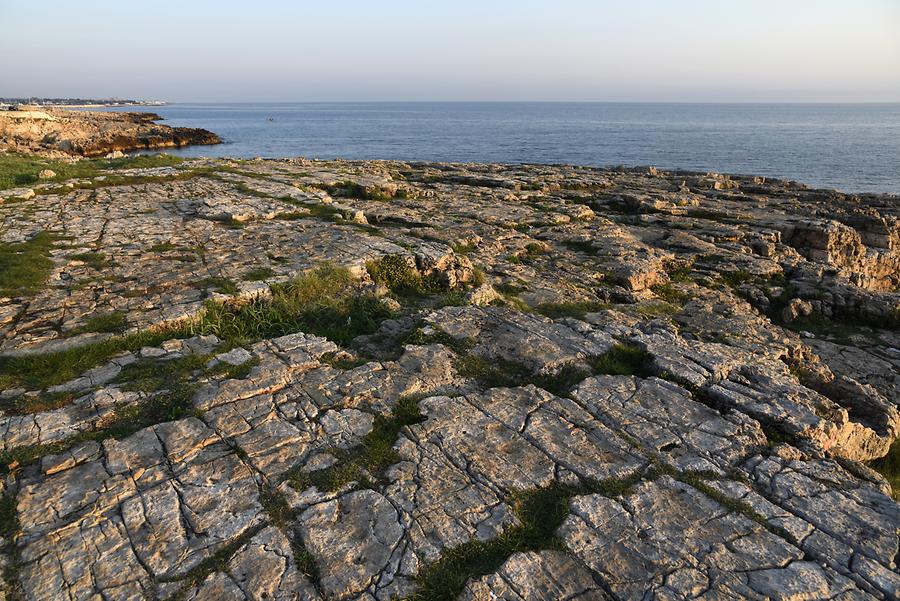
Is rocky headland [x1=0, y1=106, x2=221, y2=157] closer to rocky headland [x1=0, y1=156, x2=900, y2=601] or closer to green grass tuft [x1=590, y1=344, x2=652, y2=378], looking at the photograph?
rocky headland [x1=0, y1=156, x2=900, y2=601]

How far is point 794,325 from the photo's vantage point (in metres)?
14.1

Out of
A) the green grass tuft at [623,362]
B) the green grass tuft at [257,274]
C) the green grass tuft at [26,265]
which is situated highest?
the green grass tuft at [26,265]

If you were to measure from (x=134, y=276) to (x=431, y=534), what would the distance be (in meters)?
9.38

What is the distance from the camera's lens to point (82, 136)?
63.5m

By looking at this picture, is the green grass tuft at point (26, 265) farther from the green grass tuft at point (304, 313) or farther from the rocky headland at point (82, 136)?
the rocky headland at point (82, 136)

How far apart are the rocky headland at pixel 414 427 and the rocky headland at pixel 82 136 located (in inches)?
1996

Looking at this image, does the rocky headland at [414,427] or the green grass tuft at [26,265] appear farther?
the green grass tuft at [26,265]

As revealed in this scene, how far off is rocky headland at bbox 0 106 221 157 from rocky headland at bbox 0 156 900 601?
50.7m

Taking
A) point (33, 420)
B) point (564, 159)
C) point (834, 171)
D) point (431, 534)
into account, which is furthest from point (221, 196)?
point (834, 171)

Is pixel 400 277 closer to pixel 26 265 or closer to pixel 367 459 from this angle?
pixel 367 459

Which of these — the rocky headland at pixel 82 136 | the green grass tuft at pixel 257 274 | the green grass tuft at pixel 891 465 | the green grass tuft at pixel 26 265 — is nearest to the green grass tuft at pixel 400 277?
the green grass tuft at pixel 257 274

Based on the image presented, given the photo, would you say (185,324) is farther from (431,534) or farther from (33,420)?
(431,534)

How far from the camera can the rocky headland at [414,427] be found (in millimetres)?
4695

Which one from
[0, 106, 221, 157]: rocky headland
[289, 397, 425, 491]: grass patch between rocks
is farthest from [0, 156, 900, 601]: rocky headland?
[0, 106, 221, 157]: rocky headland
